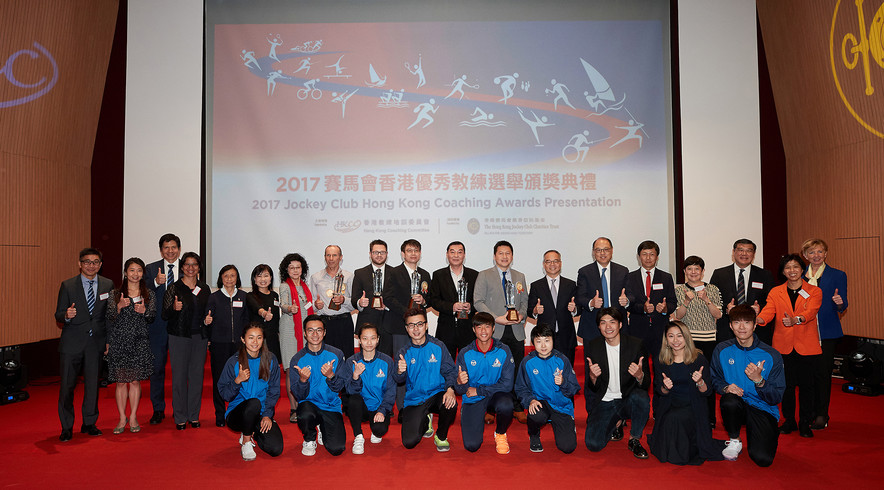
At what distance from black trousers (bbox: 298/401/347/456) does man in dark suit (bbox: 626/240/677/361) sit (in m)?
2.52

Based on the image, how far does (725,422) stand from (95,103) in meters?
7.42

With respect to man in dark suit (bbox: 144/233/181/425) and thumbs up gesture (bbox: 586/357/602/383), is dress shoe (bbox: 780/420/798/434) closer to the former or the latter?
thumbs up gesture (bbox: 586/357/602/383)

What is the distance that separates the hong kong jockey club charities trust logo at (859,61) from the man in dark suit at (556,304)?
11.8 feet

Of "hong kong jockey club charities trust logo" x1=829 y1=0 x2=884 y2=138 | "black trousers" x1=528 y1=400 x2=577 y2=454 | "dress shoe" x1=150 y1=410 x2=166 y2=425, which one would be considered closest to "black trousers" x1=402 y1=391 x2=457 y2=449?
"black trousers" x1=528 y1=400 x2=577 y2=454

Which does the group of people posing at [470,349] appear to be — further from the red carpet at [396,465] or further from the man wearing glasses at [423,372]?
the red carpet at [396,465]

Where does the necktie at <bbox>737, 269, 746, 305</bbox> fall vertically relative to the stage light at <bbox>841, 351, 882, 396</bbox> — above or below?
above

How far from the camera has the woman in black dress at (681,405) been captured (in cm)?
372

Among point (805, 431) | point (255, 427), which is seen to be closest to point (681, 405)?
point (805, 431)

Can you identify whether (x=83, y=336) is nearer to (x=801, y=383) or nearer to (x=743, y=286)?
(x=743, y=286)

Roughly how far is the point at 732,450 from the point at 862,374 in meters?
3.05

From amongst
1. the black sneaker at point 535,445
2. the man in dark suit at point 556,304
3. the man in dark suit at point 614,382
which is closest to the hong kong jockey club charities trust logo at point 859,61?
the man in dark suit at point 556,304

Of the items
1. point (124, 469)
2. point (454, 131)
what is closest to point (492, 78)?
point (454, 131)

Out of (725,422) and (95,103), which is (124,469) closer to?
(725,422)

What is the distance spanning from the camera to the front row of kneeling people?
12.6 feet
